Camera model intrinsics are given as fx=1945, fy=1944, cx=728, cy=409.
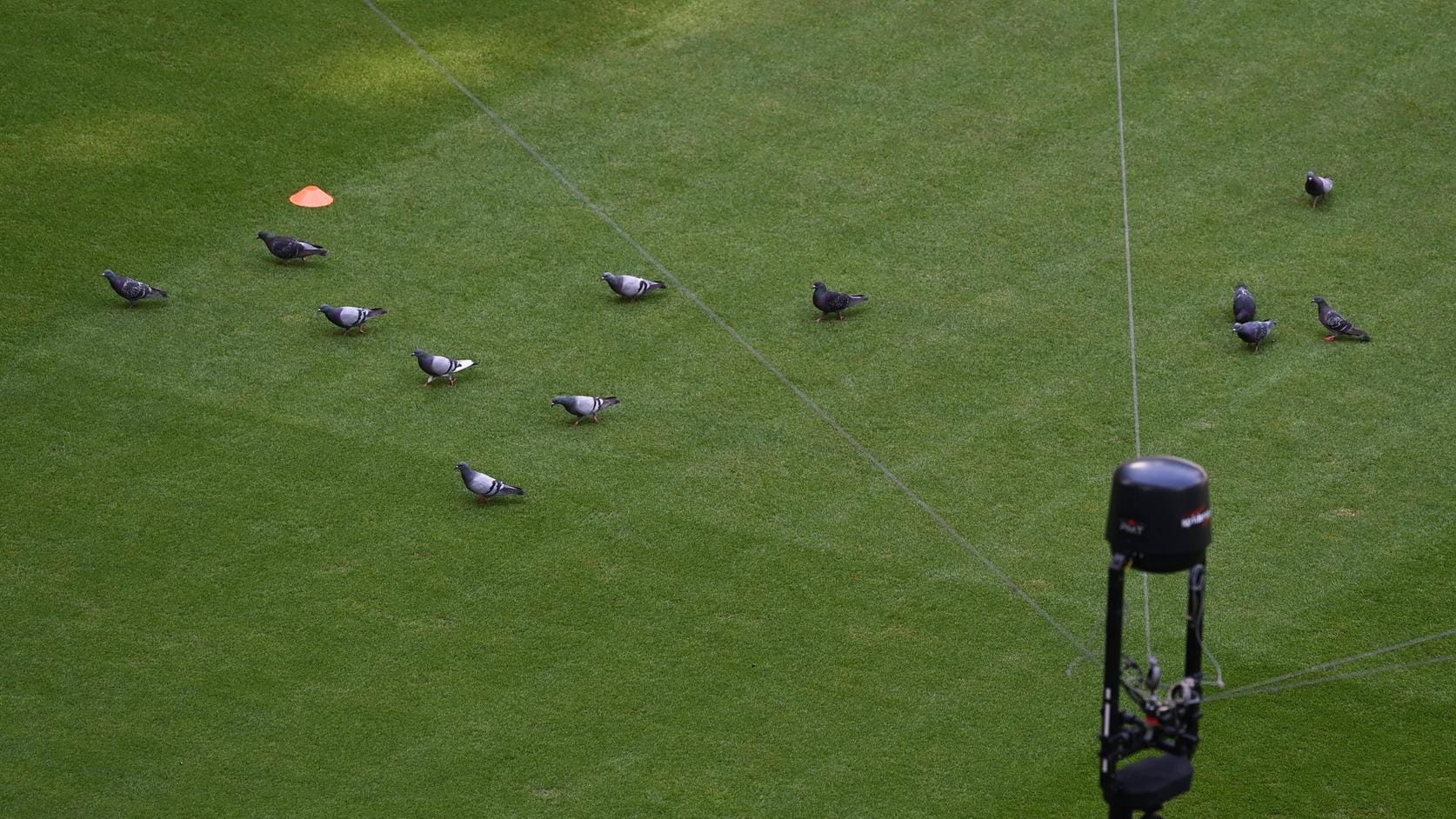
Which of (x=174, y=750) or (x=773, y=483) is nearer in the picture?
(x=174, y=750)

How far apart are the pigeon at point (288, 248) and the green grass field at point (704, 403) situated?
0.24 meters

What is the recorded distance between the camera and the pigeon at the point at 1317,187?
66.4ft

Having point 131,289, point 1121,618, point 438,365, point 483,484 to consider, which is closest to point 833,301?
point 438,365

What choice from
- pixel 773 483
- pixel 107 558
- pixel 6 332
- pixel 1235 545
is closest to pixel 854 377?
pixel 773 483

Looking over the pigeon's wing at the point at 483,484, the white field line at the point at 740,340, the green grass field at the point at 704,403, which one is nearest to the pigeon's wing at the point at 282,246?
the green grass field at the point at 704,403

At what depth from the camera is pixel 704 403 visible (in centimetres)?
1762

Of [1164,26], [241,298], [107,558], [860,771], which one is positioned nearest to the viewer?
[860,771]

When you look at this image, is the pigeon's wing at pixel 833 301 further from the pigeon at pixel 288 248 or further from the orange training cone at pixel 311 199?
the orange training cone at pixel 311 199

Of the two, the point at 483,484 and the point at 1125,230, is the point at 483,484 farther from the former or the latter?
the point at 1125,230

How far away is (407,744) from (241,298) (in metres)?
7.27

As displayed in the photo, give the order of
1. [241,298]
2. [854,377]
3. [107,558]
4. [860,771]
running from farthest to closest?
[241,298], [854,377], [107,558], [860,771]

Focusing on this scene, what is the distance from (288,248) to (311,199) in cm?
146

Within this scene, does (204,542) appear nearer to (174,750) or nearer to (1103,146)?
(174,750)

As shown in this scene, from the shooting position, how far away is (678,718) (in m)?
13.6
